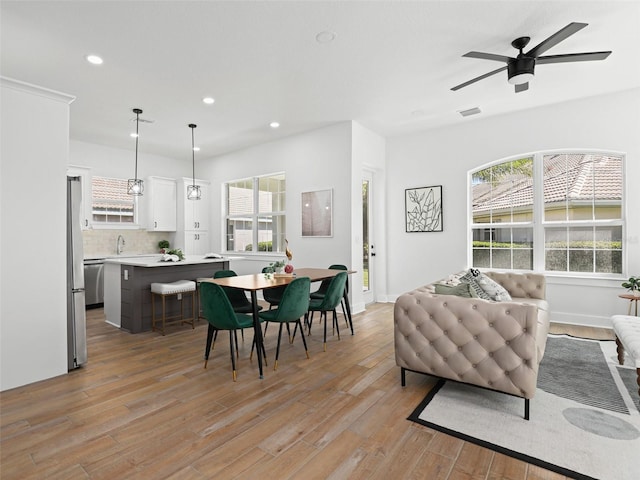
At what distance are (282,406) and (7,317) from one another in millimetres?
2451

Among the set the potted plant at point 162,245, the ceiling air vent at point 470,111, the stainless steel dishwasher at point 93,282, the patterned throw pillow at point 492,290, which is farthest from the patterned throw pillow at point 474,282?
the potted plant at point 162,245

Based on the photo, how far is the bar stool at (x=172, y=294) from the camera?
4.46 m

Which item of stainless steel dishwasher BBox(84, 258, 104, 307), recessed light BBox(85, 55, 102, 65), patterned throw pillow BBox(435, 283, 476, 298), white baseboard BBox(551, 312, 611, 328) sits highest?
recessed light BBox(85, 55, 102, 65)

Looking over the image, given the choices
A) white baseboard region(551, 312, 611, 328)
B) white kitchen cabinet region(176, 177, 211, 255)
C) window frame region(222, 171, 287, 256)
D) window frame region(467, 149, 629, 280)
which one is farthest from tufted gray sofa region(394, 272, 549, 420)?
white kitchen cabinet region(176, 177, 211, 255)

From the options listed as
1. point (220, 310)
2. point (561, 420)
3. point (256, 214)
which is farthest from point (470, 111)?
point (220, 310)

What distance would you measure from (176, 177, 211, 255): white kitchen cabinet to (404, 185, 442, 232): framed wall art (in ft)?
14.8

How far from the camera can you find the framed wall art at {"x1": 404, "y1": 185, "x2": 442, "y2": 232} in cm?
584

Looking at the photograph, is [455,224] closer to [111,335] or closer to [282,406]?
[282,406]

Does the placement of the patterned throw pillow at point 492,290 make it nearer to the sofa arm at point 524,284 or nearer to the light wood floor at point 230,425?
the sofa arm at point 524,284

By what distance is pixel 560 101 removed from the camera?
4727 millimetres

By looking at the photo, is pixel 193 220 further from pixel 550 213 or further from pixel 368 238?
pixel 550 213

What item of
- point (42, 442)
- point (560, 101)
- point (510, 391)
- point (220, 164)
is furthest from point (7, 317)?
point (560, 101)

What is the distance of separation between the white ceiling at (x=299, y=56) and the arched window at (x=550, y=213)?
0.94m

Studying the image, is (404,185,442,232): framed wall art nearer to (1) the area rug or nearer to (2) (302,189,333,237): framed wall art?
(2) (302,189,333,237): framed wall art
